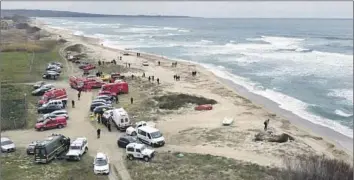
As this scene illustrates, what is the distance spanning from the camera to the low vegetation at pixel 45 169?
26734 millimetres

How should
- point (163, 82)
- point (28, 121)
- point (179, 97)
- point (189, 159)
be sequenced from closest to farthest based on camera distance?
point (189, 159), point (28, 121), point (179, 97), point (163, 82)

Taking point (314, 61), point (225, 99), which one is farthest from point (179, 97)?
point (314, 61)

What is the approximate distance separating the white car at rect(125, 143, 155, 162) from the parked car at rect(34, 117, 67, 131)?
1029 centimetres

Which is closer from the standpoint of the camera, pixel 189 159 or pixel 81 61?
pixel 189 159

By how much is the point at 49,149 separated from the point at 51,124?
8.82 m

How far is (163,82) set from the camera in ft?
207

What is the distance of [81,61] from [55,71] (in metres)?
16.1

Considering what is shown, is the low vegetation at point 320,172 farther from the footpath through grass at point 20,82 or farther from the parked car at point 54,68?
the parked car at point 54,68

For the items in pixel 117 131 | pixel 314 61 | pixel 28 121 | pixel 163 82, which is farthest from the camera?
pixel 314 61

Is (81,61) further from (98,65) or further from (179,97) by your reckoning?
(179,97)

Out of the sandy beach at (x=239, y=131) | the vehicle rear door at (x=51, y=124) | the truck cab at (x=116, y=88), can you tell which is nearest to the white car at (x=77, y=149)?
the sandy beach at (x=239, y=131)

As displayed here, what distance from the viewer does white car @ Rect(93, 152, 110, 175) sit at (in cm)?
2726

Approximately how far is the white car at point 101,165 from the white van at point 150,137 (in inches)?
210

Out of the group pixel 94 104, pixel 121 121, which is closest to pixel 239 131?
pixel 121 121
